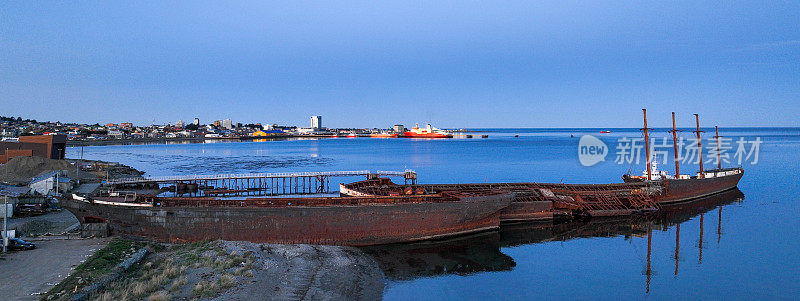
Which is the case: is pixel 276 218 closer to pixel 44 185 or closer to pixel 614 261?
pixel 614 261

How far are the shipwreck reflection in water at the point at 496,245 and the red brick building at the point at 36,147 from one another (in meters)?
58.3

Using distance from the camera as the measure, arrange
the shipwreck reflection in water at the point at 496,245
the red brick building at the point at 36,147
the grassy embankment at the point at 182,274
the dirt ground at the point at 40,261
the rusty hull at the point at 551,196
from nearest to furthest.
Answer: the grassy embankment at the point at 182,274, the dirt ground at the point at 40,261, the shipwreck reflection in water at the point at 496,245, the rusty hull at the point at 551,196, the red brick building at the point at 36,147

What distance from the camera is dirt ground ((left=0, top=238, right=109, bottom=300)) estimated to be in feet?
57.9

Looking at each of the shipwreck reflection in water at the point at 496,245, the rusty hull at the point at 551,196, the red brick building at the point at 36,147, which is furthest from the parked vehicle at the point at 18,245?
the red brick building at the point at 36,147

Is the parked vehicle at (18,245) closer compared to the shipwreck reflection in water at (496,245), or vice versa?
the parked vehicle at (18,245)

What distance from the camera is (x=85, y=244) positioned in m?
25.2

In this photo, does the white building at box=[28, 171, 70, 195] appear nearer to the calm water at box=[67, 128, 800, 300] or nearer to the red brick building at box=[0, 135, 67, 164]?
the red brick building at box=[0, 135, 67, 164]

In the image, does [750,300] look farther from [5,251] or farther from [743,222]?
[5,251]

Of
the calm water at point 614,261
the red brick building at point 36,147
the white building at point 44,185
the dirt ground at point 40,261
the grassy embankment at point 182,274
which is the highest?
the red brick building at point 36,147

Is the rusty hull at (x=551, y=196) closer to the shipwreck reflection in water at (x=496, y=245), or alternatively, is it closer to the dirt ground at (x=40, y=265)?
the shipwreck reflection in water at (x=496, y=245)

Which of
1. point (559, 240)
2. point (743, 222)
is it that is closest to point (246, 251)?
point (559, 240)

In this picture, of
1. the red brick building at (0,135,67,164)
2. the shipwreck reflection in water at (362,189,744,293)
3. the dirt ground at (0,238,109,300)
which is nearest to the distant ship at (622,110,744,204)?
the shipwreck reflection in water at (362,189,744,293)

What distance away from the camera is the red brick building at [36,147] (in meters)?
61.3

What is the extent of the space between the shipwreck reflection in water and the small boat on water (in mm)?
1372
